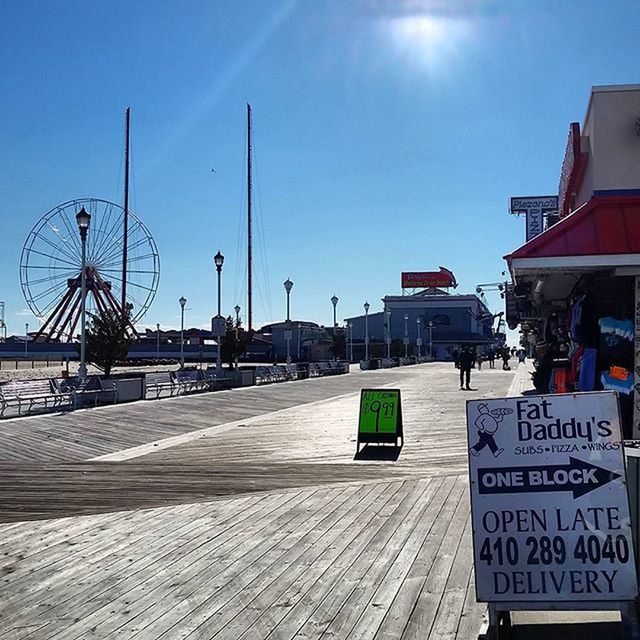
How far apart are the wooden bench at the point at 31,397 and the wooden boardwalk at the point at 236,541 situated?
6.01m

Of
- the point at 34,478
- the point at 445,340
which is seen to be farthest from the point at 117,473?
the point at 445,340

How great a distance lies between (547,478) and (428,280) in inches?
4962

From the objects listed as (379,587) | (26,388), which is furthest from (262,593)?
(26,388)

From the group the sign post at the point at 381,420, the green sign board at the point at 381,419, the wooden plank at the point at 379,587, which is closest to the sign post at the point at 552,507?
the wooden plank at the point at 379,587

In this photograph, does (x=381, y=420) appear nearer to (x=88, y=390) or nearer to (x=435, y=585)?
(x=435, y=585)

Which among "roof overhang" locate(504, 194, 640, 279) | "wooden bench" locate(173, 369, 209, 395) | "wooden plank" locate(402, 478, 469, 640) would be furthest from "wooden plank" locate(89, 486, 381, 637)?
"wooden bench" locate(173, 369, 209, 395)

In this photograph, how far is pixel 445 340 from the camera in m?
121

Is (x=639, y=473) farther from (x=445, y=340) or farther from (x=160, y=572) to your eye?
(x=445, y=340)

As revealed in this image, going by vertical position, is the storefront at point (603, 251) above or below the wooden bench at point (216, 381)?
above

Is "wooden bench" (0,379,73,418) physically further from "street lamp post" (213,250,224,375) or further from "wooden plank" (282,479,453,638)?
"wooden plank" (282,479,453,638)

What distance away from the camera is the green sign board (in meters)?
11.6

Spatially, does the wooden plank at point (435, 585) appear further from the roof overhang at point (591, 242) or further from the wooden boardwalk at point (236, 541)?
the roof overhang at point (591, 242)

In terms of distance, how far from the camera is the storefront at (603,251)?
308 inches

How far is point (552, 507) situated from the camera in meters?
3.98
